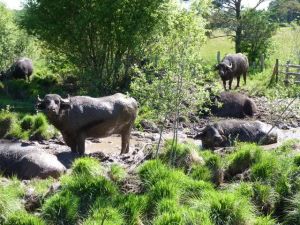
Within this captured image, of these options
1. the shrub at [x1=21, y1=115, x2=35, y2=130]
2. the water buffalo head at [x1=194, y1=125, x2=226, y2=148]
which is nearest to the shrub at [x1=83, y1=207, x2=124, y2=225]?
the water buffalo head at [x1=194, y1=125, x2=226, y2=148]

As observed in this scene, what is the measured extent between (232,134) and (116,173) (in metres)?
5.38

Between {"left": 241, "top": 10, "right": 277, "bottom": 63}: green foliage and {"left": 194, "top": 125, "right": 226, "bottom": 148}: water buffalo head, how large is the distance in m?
21.9

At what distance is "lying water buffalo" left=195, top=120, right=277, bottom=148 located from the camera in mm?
12875

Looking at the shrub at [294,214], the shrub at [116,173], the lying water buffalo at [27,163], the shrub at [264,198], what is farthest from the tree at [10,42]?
the shrub at [294,214]

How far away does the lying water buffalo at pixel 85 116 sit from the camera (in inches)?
439

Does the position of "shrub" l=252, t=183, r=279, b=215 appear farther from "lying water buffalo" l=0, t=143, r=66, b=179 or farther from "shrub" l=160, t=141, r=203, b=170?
"lying water buffalo" l=0, t=143, r=66, b=179

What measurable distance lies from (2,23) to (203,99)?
18709 mm

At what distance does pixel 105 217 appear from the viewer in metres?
7.15

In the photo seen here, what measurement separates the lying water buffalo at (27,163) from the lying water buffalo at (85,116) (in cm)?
101

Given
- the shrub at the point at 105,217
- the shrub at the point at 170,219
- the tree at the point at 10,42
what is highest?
the tree at the point at 10,42

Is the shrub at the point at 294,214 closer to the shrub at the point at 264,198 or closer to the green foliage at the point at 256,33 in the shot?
the shrub at the point at 264,198

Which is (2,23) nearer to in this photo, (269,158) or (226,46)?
(269,158)

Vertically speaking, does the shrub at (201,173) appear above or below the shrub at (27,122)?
above

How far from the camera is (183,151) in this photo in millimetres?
9938
